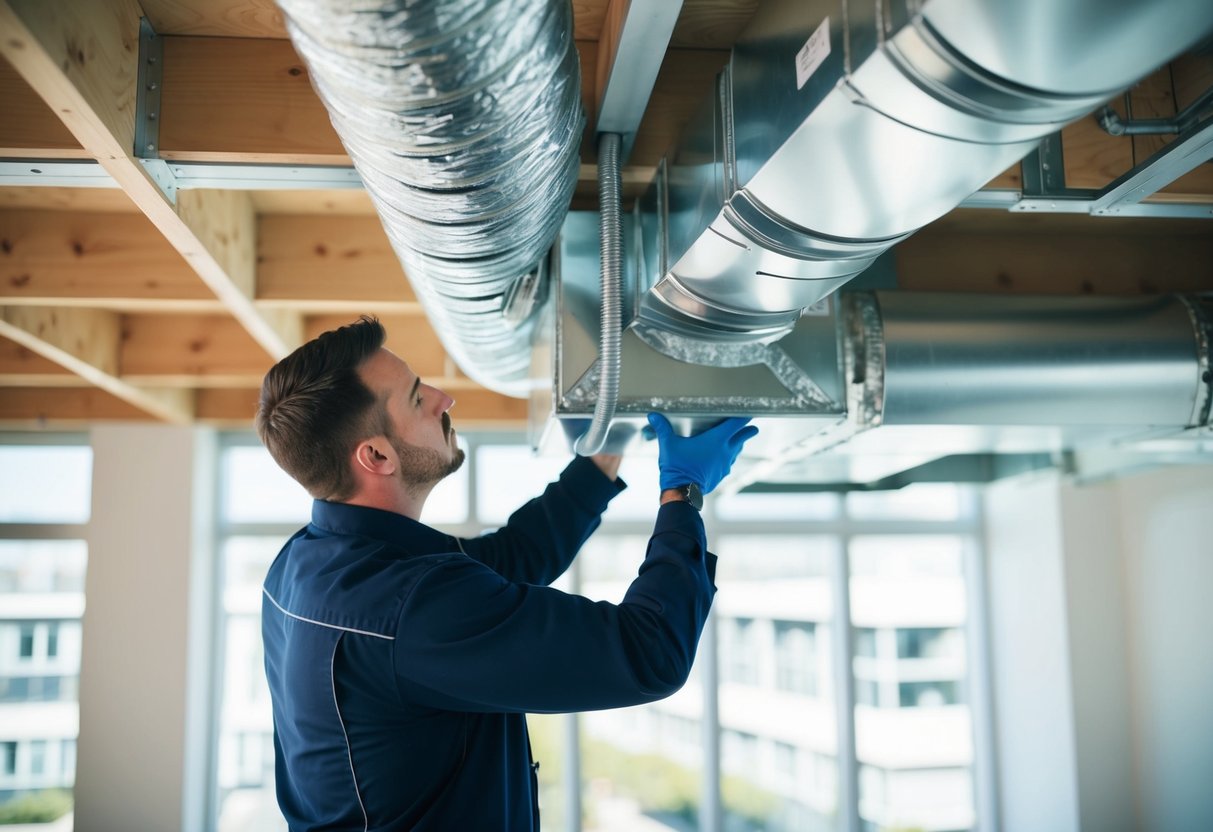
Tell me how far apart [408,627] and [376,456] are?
34 cm

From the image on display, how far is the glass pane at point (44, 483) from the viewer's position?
4668 millimetres

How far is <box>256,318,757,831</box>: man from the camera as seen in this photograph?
3.99 feet

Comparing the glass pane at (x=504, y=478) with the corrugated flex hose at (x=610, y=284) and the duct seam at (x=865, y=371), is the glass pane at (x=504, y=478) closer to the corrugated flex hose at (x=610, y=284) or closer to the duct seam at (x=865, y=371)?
the duct seam at (x=865, y=371)

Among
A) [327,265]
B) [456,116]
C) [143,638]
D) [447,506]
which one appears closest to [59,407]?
[143,638]

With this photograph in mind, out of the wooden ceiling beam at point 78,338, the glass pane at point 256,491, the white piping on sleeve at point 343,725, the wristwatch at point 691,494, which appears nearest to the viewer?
the white piping on sleeve at point 343,725

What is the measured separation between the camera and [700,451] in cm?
169

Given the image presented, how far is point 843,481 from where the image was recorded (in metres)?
3.44

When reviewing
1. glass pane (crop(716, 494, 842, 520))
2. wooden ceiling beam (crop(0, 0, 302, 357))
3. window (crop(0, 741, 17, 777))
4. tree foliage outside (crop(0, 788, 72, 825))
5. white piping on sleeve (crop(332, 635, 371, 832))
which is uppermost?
wooden ceiling beam (crop(0, 0, 302, 357))

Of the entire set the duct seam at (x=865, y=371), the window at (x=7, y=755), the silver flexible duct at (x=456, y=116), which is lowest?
the window at (x=7, y=755)

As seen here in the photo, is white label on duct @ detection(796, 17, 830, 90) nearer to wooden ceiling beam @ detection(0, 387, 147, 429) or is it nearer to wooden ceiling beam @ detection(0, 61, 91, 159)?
wooden ceiling beam @ detection(0, 61, 91, 159)

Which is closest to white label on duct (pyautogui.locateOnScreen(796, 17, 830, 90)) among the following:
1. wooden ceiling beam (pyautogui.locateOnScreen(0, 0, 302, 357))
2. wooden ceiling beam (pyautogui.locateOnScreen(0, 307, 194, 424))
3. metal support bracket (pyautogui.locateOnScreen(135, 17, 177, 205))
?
wooden ceiling beam (pyautogui.locateOnScreen(0, 0, 302, 357))

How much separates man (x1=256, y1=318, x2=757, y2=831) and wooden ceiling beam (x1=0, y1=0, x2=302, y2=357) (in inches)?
17.7

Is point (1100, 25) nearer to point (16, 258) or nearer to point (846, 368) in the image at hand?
point (846, 368)

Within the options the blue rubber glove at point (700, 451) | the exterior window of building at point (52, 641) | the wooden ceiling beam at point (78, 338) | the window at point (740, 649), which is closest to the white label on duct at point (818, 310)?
the blue rubber glove at point (700, 451)
